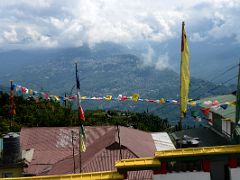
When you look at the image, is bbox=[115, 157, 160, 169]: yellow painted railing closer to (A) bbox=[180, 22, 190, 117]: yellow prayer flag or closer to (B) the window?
(A) bbox=[180, 22, 190, 117]: yellow prayer flag

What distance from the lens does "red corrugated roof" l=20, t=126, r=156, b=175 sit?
105 ft

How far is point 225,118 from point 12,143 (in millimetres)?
21186

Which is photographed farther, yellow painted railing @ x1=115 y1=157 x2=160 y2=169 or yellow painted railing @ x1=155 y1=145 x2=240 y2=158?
yellow painted railing @ x1=115 y1=157 x2=160 y2=169

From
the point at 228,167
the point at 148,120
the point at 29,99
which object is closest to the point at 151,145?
the point at 228,167

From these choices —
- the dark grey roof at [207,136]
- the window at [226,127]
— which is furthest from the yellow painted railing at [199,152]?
the window at [226,127]

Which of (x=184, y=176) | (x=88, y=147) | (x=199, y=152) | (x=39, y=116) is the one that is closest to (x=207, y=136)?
(x=88, y=147)

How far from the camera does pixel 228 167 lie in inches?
804

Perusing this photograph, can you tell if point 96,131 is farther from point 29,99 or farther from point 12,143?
point 29,99

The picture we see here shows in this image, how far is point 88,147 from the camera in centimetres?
4166

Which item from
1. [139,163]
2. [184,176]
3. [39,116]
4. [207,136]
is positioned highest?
[39,116]

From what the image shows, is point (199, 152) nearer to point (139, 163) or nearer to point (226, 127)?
point (139, 163)

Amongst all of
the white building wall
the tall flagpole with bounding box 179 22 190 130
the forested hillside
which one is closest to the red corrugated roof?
the tall flagpole with bounding box 179 22 190 130

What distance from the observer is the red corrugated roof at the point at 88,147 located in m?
31.9

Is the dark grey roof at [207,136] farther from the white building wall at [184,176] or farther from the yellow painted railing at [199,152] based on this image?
the yellow painted railing at [199,152]
